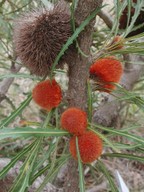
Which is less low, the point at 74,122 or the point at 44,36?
the point at 44,36

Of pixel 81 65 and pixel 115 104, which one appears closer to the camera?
pixel 81 65

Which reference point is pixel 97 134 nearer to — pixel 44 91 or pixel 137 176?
pixel 44 91

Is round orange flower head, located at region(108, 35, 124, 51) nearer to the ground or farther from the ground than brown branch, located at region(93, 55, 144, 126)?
farther from the ground

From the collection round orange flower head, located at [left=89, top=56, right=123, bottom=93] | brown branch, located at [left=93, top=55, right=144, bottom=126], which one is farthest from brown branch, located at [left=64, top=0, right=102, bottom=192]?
brown branch, located at [left=93, top=55, right=144, bottom=126]

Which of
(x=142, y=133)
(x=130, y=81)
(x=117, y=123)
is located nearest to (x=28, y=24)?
(x=130, y=81)

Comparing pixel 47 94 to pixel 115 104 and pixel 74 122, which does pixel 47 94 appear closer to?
pixel 74 122

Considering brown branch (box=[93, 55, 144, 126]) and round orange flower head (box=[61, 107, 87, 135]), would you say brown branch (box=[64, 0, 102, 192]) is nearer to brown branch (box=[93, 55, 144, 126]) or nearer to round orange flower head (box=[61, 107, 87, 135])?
round orange flower head (box=[61, 107, 87, 135])

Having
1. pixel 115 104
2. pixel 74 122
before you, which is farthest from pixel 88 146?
pixel 115 104
